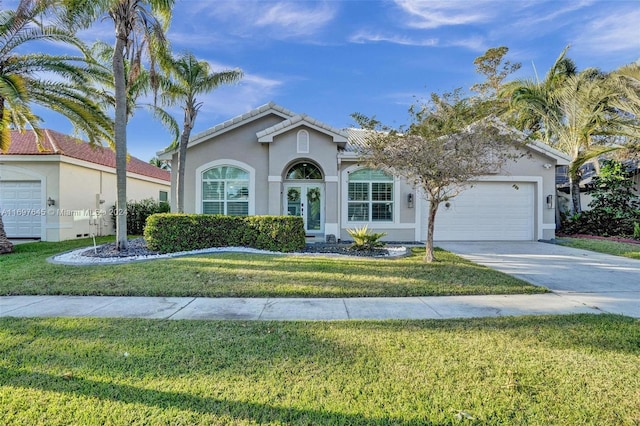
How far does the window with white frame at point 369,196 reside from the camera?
1430 cm

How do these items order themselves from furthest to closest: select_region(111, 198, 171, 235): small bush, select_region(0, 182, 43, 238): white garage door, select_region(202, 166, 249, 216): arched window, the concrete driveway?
1. select_region(111, 198, 171, 235): small bush
2. select_region(0, 182, 43, 238): white garage door
3. select_region(202, 166, 249, 216): arched window
4. the concrete driveway

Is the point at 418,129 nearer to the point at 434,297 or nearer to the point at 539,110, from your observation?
the point at 434,297

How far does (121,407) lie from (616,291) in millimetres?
8788

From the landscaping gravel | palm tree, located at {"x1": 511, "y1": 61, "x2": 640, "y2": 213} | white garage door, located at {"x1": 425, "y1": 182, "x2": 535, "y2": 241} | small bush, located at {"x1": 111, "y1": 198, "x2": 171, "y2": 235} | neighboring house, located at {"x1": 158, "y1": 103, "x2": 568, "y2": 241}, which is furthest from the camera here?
small bush, located at {"x1": 111, "y1": 198, "x2": 171, "y2": 235}

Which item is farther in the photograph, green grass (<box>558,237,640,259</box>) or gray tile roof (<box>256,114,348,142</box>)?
gray tile roof (<box>256,114,348,142</box>)

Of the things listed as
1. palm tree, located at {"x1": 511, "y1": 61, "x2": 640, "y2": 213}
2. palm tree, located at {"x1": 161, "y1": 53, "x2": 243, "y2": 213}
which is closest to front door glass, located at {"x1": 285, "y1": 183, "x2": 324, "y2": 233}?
palm tree, located at {"x1": 161, "y1": 53, "x2": 243, "y2": 213}

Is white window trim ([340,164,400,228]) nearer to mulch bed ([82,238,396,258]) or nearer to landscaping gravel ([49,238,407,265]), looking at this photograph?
mulch bed ([82,238,396,258])

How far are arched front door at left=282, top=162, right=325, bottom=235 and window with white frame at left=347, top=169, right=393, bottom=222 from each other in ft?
4.52

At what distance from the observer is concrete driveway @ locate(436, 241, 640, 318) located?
622 centimetres

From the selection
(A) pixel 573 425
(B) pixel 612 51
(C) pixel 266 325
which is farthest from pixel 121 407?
(B) pixel 612 51

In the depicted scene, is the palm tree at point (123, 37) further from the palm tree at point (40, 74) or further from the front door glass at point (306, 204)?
the front door glass at point (306, 204)

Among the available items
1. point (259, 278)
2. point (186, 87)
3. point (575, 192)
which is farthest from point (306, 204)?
point (575, 192)

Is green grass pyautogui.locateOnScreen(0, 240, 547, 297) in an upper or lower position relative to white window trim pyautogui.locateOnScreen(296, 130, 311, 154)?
lower

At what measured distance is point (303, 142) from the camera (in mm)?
13508
